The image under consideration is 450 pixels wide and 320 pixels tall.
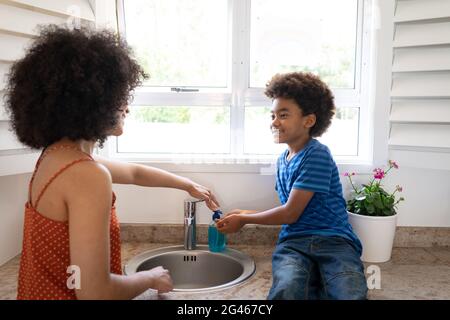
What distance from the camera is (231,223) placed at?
4.55 ft

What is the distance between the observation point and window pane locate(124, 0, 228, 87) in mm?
1721

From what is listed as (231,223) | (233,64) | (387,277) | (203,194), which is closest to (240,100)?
(233,64)

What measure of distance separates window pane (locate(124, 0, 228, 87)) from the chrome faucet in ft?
1.68

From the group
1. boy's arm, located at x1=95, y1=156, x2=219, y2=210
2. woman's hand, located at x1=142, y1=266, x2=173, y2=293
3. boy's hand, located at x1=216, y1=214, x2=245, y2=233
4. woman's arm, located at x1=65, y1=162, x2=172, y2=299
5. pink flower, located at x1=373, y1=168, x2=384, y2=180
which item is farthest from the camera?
pink flower, located at x1=373, y1=168, x2=384, y2=180

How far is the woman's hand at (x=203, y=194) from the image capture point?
146cm

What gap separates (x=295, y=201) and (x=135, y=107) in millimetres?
823

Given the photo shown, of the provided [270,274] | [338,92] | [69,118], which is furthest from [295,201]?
[69,118]

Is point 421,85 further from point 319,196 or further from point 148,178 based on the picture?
point 148,178

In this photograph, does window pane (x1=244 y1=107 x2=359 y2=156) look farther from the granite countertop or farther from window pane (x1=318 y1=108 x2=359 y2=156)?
the granite countertop

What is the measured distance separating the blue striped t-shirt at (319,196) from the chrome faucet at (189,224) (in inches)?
14.4

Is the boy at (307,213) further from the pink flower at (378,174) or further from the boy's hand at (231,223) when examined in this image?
the pink flower at (378,174)

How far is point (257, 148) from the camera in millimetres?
1774

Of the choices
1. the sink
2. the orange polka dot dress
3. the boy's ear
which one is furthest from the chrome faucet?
the orange polka dot dress

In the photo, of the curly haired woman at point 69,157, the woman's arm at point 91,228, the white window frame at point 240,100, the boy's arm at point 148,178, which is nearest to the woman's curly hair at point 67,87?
the curly haired woman at point 69,157
